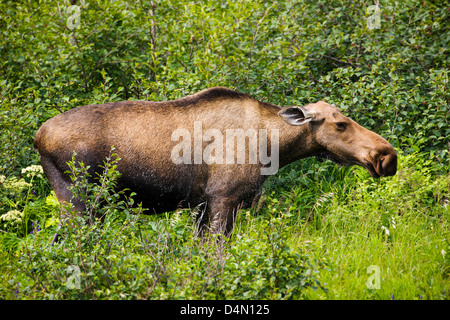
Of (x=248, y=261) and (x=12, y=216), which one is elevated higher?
(x=248, y=261)

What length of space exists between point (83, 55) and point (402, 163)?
16.3 feet

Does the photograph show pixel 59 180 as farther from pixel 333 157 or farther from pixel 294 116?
pixel 333 157

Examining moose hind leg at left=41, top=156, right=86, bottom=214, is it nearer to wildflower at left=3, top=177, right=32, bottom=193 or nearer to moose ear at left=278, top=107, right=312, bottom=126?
wildflower at left=3, top=177, right=32, bottom=193

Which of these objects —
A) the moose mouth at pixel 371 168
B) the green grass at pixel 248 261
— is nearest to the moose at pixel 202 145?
the moose mouth at pixel 371 168

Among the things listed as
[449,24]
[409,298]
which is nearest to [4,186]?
[409,298]

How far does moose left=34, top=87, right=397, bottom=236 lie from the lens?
554cm

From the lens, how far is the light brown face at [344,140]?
573cm

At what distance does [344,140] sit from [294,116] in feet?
2.06

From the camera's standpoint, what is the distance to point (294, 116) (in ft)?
19.5

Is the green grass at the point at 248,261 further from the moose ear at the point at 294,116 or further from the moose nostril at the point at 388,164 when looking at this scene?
the moose ear at the point at 294,116

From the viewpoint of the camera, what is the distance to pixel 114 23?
812cm

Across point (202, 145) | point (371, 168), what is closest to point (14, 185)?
point (202, 145)

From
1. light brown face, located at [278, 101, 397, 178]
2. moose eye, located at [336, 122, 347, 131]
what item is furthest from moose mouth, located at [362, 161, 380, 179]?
moose eye, located at [336, 122, 347, 131]

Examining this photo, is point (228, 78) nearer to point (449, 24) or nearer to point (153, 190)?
point (153, 190)
